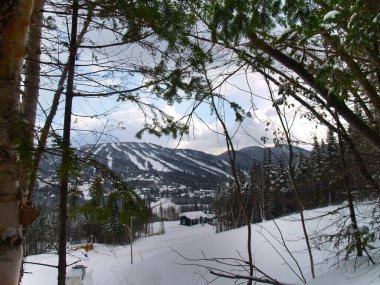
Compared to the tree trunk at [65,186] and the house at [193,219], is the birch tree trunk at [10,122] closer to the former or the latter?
the tree trunk at [65,186]

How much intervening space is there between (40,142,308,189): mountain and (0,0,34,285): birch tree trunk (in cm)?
59

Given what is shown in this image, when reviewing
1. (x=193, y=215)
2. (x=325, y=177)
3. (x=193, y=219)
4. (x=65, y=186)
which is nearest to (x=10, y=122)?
(x=65, y=186)

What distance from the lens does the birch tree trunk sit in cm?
111

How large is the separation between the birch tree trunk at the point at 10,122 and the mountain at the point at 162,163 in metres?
0.59

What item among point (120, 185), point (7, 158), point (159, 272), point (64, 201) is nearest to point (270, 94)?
point (64, 201)

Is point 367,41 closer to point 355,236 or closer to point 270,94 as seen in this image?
point 270,94

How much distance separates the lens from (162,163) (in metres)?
3.55

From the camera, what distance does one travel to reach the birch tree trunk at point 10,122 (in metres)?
1.11

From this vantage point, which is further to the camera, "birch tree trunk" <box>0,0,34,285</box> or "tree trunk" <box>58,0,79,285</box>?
"tree trunk" <box>58,0,79,285</box>

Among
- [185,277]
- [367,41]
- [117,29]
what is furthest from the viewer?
[185,277]

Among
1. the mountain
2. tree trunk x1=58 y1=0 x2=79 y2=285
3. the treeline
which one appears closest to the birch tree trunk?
the mountain

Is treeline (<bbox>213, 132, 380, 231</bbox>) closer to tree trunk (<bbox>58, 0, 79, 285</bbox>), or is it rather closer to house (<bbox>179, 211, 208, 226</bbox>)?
tree trunk (<bbox>58, 0, 79, 285</bbox>)

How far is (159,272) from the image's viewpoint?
17.8 metres

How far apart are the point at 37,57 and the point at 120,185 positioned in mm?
1611
